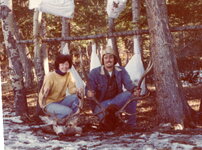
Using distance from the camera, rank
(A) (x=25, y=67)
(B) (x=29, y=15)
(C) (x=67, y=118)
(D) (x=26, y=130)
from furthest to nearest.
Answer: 1. (A) (x=25, y=67)
2. (B) (x=29, y=15)
3. (D) (x=26, y=130)
4. (C) (x=67, y=118)

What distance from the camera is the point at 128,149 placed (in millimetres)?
2549

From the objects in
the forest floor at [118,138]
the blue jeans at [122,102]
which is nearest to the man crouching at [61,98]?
the forest floor at [118,138]

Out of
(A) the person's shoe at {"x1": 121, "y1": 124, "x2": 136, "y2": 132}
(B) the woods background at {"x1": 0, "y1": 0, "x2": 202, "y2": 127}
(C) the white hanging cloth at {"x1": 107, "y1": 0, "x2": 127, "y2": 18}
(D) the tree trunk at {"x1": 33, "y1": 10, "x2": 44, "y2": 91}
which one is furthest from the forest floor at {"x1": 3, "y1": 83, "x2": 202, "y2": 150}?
(C) the white hanging cloth at {"x1": 107, "y1": 0, "x2": 127, "y2": 18}

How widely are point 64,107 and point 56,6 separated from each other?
2.96 feet

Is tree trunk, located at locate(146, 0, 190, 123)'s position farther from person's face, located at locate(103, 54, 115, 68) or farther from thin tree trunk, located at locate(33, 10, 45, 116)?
thin tree trunk, located at locate(33, 10, 45, 116)

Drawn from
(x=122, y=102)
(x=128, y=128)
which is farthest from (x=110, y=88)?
(x=128, y=128)

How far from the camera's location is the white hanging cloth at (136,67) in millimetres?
3016

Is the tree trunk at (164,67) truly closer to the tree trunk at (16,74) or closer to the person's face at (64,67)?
the person's face at (64,67)

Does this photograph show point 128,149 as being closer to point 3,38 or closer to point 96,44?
point 96,44

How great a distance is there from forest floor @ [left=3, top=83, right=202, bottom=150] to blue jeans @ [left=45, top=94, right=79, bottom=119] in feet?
0.68

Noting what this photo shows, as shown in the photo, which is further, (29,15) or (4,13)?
(29,15)

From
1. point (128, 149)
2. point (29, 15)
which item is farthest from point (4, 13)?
point (128, 149)

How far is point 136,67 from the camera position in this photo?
3018mm

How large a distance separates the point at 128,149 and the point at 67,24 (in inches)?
51.7
